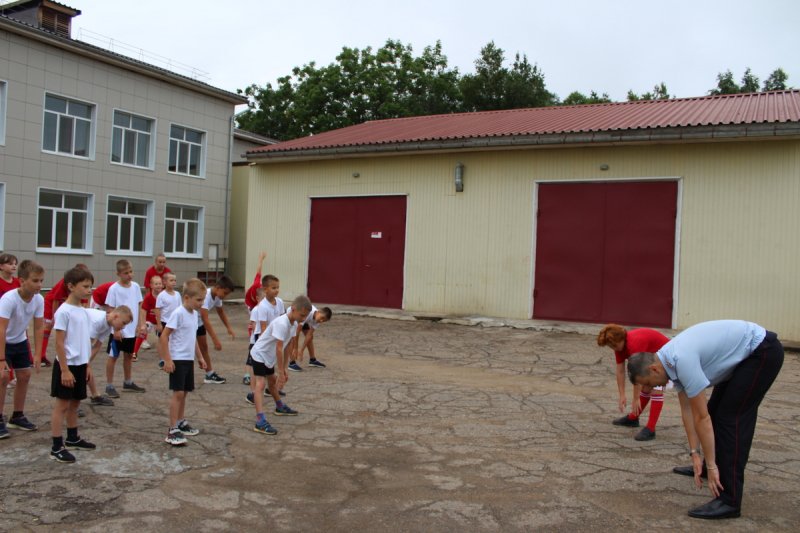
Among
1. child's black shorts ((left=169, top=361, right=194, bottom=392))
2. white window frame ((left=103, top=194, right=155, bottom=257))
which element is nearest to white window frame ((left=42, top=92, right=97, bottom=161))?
white window frame ((left=103, top=194, right=155, bottom=257))

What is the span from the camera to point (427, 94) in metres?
41.4

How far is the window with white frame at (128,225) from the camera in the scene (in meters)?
22.6

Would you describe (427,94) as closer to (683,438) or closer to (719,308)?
(719,308)

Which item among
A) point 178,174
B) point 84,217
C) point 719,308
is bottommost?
point 719,308

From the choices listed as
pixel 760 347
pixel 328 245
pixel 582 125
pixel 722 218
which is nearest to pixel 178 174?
pixel 328 245

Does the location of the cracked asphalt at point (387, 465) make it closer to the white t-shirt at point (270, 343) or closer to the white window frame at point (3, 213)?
the white t-shirt at point (270, 343)

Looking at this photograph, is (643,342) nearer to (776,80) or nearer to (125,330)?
(125,330)

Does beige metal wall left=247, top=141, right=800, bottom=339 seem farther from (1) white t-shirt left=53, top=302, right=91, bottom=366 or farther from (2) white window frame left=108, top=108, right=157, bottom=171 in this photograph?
(1) white t-shirt left=53, top=302, right=91, bottom=366

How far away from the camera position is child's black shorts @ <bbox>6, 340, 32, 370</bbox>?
5.96m

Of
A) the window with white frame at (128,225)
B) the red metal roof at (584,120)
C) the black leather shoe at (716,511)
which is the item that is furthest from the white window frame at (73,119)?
the black leather shoe at (716,511)

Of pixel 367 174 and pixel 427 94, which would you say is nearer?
pixel 367 174

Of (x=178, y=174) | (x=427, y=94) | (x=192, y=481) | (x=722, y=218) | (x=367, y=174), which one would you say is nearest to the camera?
(x=192, y=481)

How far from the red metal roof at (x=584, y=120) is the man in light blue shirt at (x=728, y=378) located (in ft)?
29.2

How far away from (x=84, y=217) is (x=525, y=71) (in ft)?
93.8
